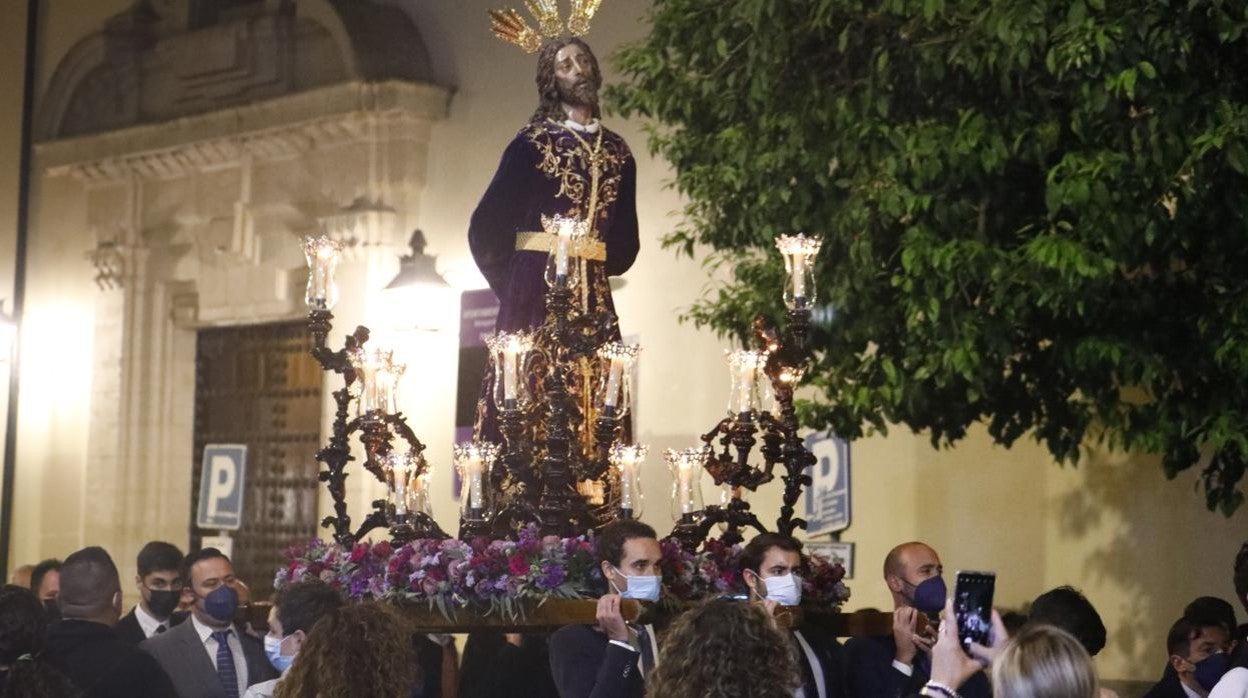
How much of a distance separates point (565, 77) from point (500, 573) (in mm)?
2257

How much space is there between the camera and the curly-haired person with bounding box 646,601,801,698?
4723 mm

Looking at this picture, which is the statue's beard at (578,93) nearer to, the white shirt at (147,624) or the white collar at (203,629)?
the white collar at (203,629)

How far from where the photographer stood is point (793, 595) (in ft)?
23.0

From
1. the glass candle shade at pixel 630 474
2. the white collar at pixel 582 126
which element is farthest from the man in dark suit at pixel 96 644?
the white collar at pixel 582 126

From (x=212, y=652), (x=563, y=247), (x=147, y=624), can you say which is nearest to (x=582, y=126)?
(x=563, y=247)

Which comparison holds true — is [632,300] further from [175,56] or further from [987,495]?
[175,56]

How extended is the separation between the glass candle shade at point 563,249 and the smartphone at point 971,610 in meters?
2.81

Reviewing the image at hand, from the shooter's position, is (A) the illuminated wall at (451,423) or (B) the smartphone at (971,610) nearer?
(B) the smartphone at (971,610)

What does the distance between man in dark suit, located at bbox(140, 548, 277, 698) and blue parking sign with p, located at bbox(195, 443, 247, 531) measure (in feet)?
19.7

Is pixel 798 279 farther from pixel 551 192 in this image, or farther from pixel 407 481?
pixel 407 481

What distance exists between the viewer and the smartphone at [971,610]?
497 centimetres

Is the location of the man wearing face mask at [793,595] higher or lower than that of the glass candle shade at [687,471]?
lower

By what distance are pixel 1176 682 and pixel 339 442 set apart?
10.5 ft

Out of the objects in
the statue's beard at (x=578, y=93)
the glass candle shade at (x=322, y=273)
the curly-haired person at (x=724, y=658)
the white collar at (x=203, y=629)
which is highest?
the statue's beard at (x=578, y=93)
